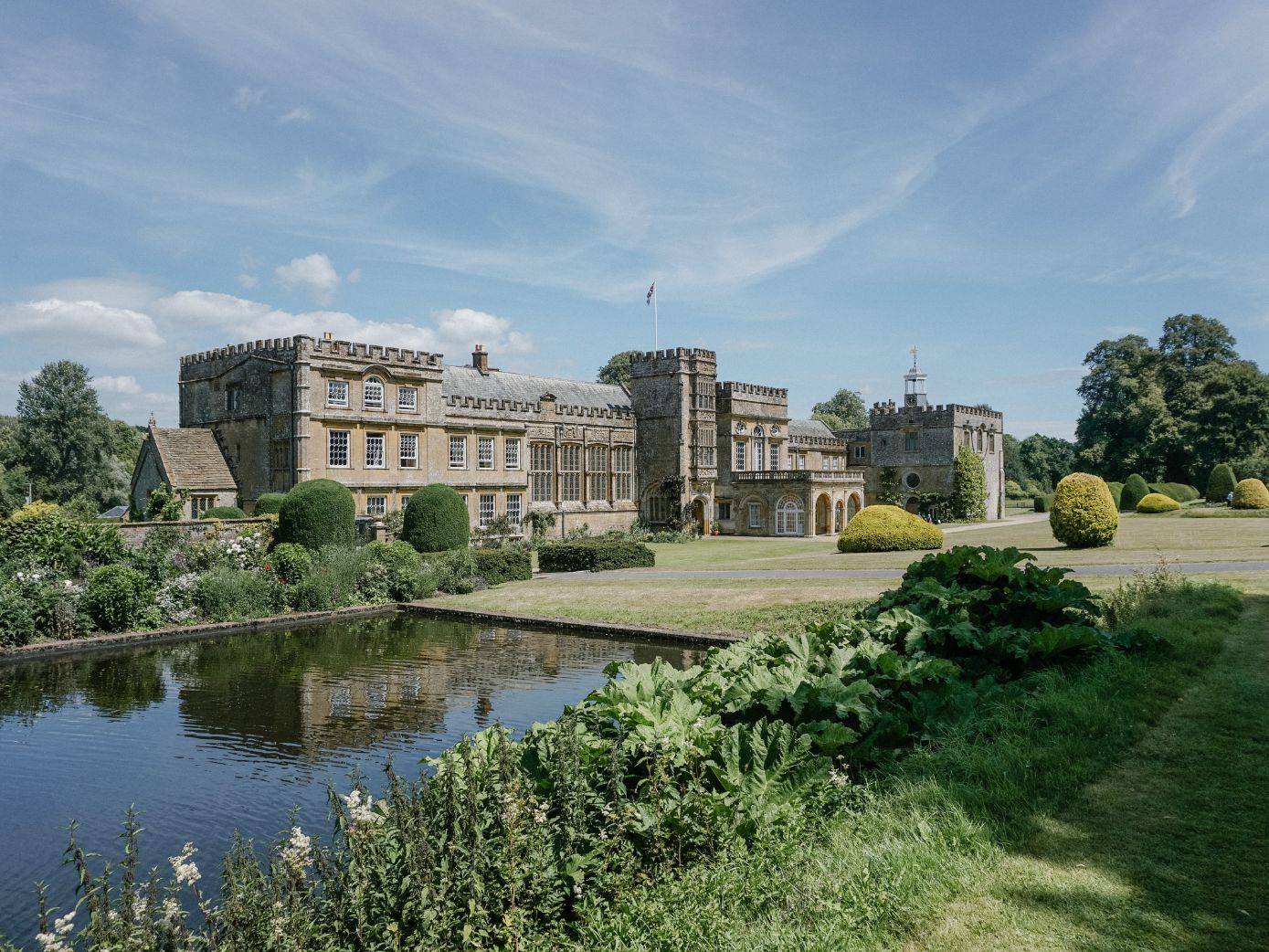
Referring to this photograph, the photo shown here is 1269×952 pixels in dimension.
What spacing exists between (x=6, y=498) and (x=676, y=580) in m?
40.6

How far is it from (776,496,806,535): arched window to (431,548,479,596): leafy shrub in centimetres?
2295

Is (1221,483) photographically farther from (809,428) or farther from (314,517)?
(314,517)

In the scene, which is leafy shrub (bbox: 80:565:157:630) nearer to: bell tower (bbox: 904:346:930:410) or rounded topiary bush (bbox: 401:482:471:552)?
rounded topiary bush (bbox: 401:482:471:552)

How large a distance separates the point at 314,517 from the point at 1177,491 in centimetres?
5587

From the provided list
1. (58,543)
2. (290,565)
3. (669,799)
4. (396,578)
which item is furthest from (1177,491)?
(669,799)

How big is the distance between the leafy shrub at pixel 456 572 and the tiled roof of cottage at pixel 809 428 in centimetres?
3517

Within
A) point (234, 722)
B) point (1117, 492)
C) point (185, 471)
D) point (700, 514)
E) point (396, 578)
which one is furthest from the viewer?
point (1117, 492)

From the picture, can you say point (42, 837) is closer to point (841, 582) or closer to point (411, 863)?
point (411, 863)

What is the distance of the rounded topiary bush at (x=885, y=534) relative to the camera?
1225 inches

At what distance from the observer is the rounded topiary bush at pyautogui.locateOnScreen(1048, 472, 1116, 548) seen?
28.0m

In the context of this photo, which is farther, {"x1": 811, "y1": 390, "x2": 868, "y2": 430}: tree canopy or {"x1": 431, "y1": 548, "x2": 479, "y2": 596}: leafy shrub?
{"x1": 811, "y1": 390, "x2": 868, "y2": 430}: tree canopy

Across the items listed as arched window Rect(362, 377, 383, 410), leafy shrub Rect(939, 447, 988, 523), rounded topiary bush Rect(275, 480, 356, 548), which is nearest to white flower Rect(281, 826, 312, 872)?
rounded topiary bush Rect(275, 480, 356, 548)

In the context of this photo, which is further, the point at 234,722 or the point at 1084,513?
the point at 1084,513

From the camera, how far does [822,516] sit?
153 feet
